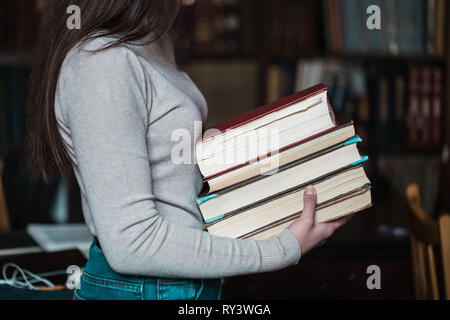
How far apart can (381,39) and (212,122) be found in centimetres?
90

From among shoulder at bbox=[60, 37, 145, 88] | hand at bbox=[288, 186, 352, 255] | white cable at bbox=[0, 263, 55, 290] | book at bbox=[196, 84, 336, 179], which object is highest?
shoulder at bbox=[60, 37, 145, 88]

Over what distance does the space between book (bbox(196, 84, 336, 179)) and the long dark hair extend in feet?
0.57

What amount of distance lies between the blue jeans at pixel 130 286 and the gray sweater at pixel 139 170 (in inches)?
2.2

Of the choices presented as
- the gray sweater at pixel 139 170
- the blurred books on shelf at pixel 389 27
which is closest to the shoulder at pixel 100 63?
the gray sweater at pixel 139 170

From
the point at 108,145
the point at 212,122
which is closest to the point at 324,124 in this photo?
the point at 108,145

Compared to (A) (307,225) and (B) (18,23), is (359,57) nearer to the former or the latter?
(B) (18,23)

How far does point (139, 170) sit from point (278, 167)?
0.21 meters

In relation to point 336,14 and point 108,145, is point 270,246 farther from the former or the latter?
point 336,14

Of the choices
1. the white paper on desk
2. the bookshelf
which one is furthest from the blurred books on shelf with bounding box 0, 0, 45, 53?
the white paper on desk

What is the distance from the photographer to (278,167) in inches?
30.2

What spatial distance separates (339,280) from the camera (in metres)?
1.66

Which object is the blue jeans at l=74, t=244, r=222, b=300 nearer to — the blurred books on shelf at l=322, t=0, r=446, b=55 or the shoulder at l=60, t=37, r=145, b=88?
the shoulder at l=60, t=37, r=145, b=88

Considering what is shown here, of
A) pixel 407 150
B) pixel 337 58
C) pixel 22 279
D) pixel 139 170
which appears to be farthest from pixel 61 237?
pixel 407 150

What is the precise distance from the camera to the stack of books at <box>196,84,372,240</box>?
759 millimetres
